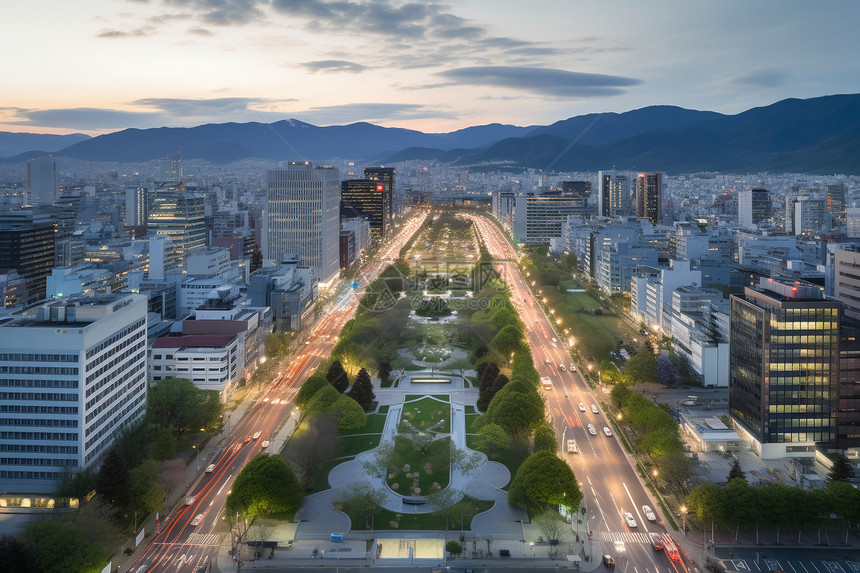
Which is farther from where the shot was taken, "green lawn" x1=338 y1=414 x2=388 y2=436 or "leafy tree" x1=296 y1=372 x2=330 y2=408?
"leafy tree" x1=296 y1=372 x2=330 y2=408

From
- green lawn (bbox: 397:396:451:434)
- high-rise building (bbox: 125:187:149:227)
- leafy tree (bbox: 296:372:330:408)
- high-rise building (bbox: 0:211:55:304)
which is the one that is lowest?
green lawn (bbox: 397:396:451:434)

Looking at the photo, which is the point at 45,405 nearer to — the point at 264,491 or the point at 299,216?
the point at 264,491

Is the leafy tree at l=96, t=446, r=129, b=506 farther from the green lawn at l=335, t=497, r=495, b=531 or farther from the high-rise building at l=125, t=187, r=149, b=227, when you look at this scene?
the high-rise building at l=125, t=187, r=149, b=227

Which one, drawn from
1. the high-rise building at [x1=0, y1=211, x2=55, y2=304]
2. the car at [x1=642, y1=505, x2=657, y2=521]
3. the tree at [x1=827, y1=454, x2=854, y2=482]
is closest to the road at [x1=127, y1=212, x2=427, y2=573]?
the car at [x1=642, y1=505, x2=657, y2=521]

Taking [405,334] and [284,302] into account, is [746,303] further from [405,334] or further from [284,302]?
[284,302]

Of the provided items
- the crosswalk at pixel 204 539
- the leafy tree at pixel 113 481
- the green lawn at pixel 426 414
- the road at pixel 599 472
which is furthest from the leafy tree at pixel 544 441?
the leafy tree at pixel 113 481

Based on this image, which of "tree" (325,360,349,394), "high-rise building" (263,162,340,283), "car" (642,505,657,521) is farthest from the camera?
"high-rise building" (263,162,340,283)
